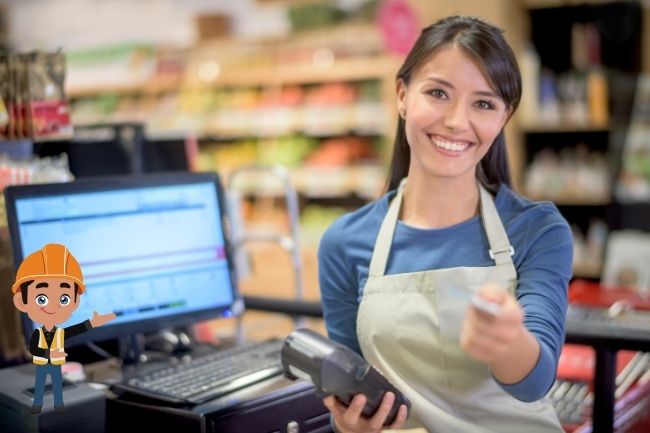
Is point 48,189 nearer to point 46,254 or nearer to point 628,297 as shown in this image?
point 46,254

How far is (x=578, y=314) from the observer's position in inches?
109

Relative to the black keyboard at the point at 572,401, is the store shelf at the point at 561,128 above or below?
above

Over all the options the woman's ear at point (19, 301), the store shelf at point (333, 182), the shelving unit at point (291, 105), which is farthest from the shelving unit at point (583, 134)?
the woman's ear at point (19, 301)

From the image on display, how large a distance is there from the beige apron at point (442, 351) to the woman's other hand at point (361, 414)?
23 cm

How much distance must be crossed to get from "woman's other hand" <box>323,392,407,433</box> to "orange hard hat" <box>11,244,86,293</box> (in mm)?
529

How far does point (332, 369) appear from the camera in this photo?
125 cm

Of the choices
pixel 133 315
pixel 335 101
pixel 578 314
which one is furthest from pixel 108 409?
pixel 335 101

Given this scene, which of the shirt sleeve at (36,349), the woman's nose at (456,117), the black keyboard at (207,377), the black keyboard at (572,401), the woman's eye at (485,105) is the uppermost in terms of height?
the woman's eye at (485,105)

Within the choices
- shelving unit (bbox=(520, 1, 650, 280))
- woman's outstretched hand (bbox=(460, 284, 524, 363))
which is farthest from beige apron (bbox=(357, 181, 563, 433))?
shelving unit (bbox=(520, 1, 650, 280))

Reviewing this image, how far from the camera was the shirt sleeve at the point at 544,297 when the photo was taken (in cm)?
132

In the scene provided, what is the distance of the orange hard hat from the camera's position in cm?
92

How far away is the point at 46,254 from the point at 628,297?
264 cm

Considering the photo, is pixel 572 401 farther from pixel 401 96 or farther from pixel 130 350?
pixel 130 350

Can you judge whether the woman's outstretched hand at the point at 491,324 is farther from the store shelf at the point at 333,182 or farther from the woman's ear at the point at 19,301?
the store shelf at the point at 333,182
